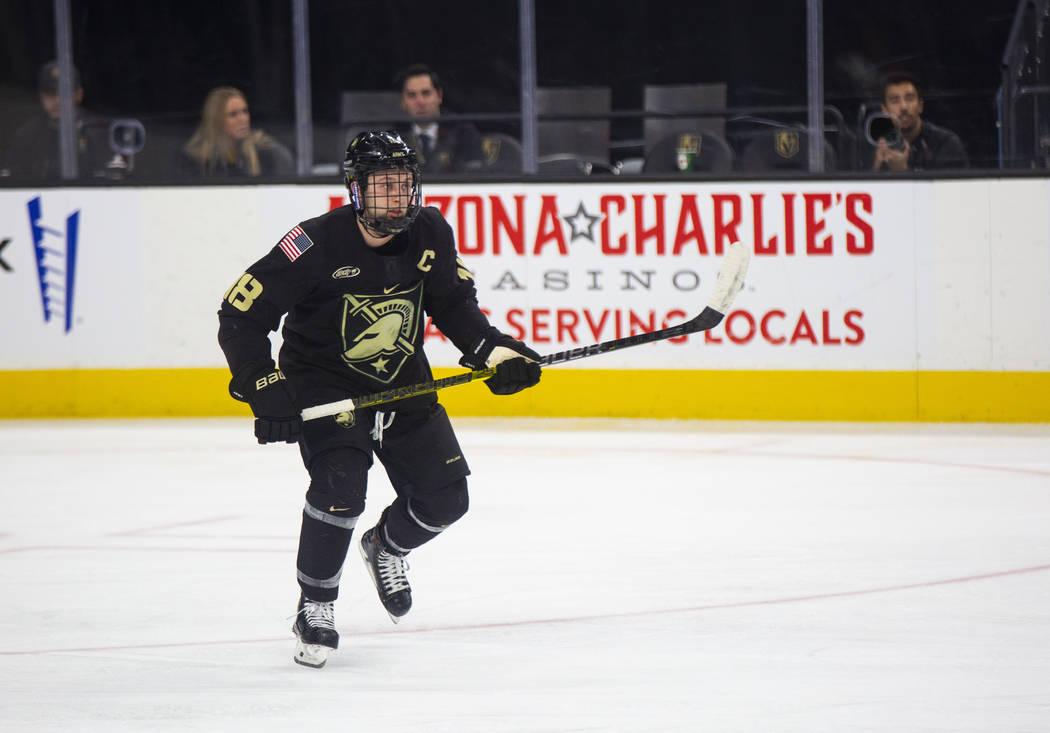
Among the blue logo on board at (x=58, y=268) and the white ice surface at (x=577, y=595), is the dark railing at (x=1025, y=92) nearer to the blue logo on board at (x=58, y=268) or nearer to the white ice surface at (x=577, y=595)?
the white ice surface at (x=577, y=595)

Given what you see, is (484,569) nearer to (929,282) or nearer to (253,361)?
(253,361)

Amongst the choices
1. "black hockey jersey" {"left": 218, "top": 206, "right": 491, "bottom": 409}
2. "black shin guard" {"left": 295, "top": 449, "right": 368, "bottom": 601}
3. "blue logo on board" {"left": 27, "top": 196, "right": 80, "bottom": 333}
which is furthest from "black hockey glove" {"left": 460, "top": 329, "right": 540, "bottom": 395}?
"blue logo on board" {"left": 27, "top": 196, "right": 80, "bottom": 333}

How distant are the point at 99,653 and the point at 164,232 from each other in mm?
4791

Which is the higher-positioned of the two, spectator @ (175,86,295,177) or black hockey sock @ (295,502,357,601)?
spectator @ (175,86,295,177)

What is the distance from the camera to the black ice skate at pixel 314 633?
3496mm

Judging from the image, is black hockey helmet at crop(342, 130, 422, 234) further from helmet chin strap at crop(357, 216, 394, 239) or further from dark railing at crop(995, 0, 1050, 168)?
dark railing at crop(995, 0, 1050, 168)

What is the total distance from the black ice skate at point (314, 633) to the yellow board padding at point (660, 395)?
4.34 m

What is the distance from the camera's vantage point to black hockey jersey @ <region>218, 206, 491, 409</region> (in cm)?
354

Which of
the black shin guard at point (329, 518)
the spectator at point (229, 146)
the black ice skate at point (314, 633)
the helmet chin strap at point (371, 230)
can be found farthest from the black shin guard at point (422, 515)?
the spectator at point (229, 146)

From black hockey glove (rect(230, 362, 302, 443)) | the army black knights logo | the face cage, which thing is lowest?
black hockey glove (rect(230, 362, 302, 443))

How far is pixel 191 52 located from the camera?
840 centimetres

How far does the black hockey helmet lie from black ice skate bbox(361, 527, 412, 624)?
78 centimetres

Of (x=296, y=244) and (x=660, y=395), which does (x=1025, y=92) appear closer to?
(x=660, y=395)

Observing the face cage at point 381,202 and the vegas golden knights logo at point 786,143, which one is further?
the vegas golden knights logo at point 786,143
